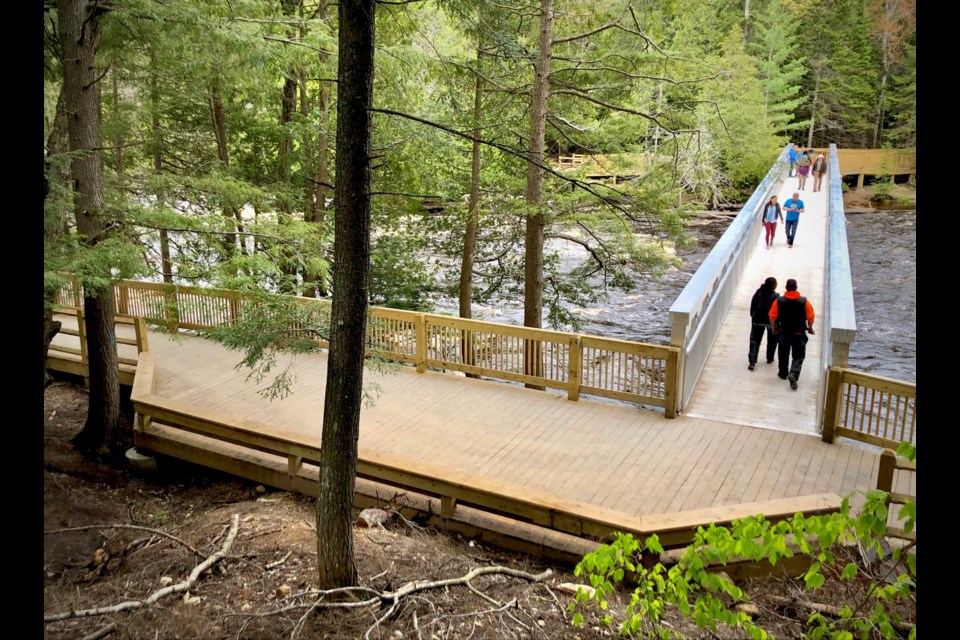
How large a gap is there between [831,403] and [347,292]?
587cm

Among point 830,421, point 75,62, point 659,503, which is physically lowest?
point 659,503

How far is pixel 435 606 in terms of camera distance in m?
5.09

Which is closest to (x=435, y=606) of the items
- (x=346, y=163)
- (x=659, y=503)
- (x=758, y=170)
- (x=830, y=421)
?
(x=659, y=503)

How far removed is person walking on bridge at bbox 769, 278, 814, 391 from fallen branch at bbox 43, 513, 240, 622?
7.37 metres

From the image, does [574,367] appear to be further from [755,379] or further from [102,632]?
[102,632]

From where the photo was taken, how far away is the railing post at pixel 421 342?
10688 mm

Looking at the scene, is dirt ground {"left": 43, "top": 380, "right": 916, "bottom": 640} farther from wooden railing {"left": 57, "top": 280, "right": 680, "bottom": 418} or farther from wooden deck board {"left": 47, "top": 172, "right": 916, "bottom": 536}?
wooden railing {"left": 57, "top": 280, "right": 680, "bottom": 418}

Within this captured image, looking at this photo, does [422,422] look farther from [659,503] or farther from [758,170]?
[758,170]

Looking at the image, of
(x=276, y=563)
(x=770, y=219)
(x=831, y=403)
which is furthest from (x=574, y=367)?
(x=770, y=219)

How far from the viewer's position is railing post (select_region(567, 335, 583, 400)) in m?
9.52

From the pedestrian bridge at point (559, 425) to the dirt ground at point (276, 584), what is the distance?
0.57m

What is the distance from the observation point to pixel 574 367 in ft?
31.4
